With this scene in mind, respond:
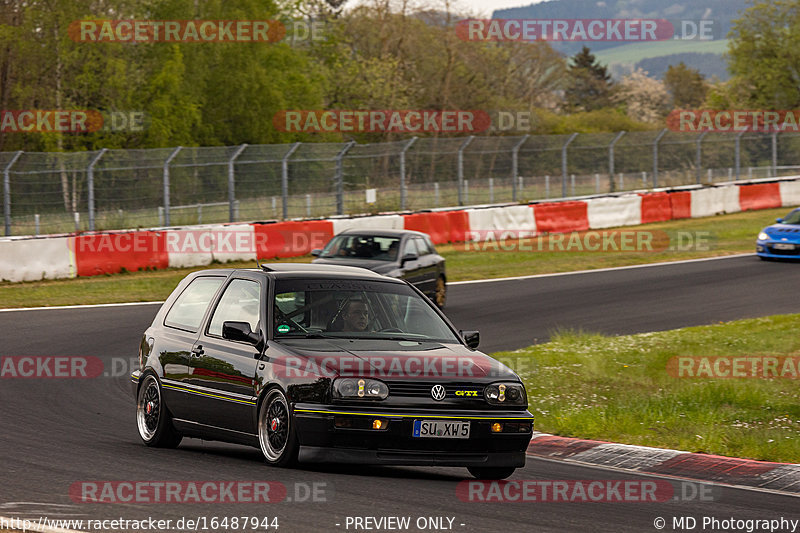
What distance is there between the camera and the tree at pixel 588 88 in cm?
13320

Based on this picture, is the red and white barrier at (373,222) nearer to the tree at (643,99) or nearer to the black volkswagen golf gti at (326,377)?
the black volkswagen golf gti at (326,377)

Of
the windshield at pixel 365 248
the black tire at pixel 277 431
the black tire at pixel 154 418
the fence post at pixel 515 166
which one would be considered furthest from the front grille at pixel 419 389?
the fence post at pixel 515 166

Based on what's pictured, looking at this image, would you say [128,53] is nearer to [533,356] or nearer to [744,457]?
[533,356]

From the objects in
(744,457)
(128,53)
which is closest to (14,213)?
(744,457)

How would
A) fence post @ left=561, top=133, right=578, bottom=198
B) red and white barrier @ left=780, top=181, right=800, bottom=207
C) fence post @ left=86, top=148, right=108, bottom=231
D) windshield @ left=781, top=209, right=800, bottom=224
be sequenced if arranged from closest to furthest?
fence post @ left=86, top=148, right=108, bottom=231, windshield @ left=781, top=209, right=800, bottom=224, fence post @ left=561, top=133, right=578, bottom=198, red and white barrier @ left=780, top=181, right=800, bottom=207

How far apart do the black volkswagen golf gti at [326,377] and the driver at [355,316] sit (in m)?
0.01

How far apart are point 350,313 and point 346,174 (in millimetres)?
23746

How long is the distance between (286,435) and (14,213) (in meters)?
20.0

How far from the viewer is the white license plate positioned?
759 cm

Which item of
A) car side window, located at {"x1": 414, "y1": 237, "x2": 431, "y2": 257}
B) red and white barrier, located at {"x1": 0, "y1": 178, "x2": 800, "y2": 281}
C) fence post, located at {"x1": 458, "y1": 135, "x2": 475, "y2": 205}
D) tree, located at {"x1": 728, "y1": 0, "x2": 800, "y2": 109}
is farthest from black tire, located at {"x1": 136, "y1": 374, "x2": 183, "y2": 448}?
tree, located at {"x1": 728, "y1": 0, "x2": 800, "y2": 109}

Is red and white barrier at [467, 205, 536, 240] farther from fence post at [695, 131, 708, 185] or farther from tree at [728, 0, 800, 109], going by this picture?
tree at [728, 0, 800, 109]

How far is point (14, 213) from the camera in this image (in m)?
26.1

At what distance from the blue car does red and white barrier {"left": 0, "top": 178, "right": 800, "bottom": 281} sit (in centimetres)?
784

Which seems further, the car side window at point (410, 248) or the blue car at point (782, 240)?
the blue car at point (782, 240)
